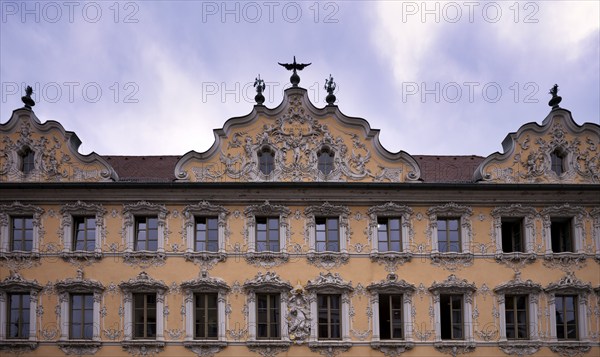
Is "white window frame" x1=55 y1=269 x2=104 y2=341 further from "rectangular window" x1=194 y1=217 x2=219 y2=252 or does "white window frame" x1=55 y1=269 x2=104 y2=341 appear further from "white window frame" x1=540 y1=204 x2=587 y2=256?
"white window frame" x1=540 y1=204 x2=587 y2=256

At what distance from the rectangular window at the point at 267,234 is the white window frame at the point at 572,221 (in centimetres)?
1033

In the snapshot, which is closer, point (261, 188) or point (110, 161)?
point (261, 188)

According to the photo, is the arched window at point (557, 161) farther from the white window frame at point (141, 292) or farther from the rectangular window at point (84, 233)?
the rectangular window at point (84, 233)

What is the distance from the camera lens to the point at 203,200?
99.9 ft

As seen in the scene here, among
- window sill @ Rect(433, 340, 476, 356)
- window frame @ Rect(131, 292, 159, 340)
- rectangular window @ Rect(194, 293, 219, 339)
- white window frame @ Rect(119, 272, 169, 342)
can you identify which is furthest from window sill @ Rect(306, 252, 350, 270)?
window frame @ Rect(131, 292, 159, 340)

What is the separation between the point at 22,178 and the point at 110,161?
473 centimetres

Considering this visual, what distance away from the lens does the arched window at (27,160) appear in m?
31.0

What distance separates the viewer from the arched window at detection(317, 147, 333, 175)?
30891mm

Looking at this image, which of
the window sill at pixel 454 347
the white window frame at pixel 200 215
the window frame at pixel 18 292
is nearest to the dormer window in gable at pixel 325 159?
the white window frame at pixel 200 215

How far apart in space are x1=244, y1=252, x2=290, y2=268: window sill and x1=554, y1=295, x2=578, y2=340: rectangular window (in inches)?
413

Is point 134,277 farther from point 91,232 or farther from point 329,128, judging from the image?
point 329,128

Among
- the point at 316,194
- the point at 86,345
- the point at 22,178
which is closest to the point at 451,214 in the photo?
the point at 316,194

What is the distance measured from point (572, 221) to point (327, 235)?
9.57 m

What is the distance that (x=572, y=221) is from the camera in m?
30.8
